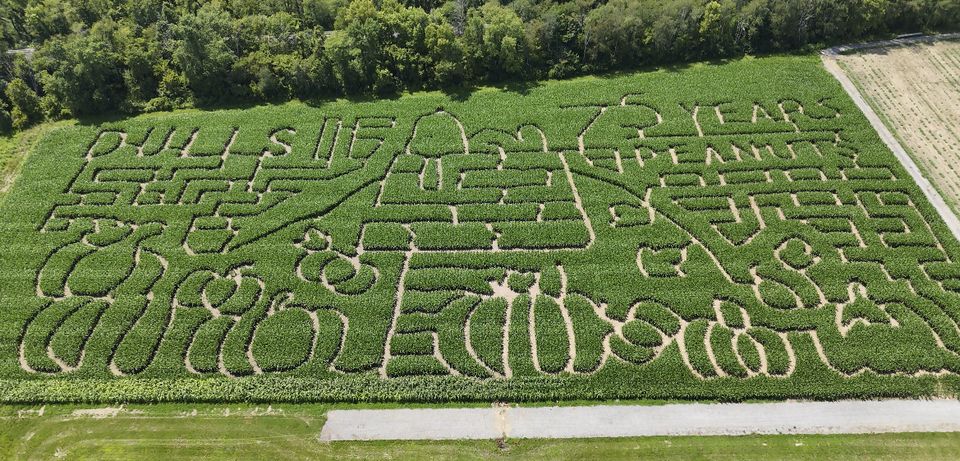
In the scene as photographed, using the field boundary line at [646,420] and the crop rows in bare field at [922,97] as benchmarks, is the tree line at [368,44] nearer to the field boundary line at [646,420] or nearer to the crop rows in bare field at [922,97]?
the crop rows in bare field at [922,97]

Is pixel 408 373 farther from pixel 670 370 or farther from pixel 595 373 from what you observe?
pixel 670 370

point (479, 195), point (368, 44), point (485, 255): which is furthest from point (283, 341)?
point (368, 44)

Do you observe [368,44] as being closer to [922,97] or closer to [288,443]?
[288,443]

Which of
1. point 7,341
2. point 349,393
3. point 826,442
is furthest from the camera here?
point 7,341

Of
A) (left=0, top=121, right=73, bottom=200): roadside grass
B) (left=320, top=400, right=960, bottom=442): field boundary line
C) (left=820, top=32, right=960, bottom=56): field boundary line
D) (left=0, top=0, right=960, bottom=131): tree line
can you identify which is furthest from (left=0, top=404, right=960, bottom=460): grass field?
(left=820, top=32, right=960, bottom=56): field boundary line

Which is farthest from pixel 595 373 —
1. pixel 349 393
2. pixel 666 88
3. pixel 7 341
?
pixel 7 341

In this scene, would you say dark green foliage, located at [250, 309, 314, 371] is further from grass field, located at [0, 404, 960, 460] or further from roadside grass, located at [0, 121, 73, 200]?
roadside grass, located at [0, 121, 73, 200]
